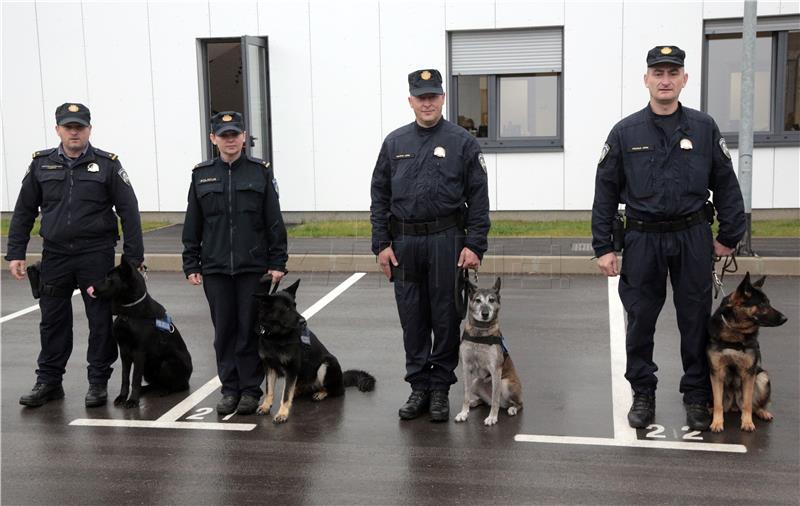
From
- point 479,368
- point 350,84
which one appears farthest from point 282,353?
point 350,84

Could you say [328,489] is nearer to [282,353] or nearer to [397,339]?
[282,353]

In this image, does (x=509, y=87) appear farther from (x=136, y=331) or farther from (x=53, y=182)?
(x=136, y=331)

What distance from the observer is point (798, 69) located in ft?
47.2

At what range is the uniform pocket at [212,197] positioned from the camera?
18.8 ft

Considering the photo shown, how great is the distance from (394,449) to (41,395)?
2640 mm

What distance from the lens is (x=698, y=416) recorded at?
5.33 m

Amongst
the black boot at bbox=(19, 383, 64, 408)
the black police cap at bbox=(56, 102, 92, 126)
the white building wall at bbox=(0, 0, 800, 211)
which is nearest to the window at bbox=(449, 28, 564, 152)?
the white building wall at bbox=(0, 0, 800, 211)

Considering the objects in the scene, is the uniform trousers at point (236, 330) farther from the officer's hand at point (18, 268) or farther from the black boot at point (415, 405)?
the officer's hand at point (18, 268)

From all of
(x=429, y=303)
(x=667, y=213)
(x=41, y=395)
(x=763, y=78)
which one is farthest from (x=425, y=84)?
(x=763, y=78)

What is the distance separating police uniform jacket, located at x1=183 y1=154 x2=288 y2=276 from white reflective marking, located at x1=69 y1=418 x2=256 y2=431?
0.99m

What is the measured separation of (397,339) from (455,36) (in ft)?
26.9

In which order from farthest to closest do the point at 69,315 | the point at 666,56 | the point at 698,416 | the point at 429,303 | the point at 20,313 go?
the point at 20,313, the point at 69,315, the point at 429,303, the point at 698,416, the point at 666,56

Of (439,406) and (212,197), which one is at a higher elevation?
(212,197)

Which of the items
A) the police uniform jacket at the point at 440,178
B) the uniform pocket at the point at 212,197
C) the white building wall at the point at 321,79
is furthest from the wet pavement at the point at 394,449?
the white building wall at the point at 321,79
